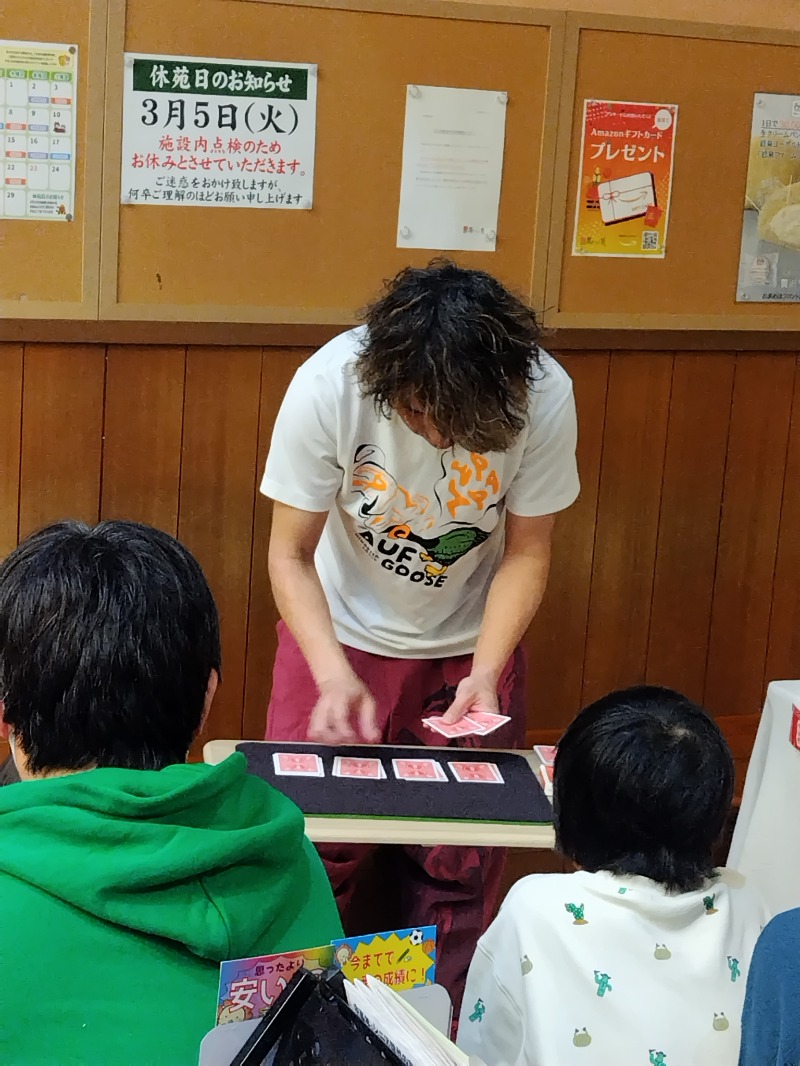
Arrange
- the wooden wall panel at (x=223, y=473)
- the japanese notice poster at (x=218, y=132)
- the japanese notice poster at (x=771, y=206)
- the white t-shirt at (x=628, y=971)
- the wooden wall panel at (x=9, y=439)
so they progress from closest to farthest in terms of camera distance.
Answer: the white t-shirt at (x=628, y=971) → the japanese notice poster at (x=218, y=132) → the wooden wall panel at (x=9, y=439) → the wooden wall panel at (x=223, y=473) → the japanese notice poster at (x=771, y=206)

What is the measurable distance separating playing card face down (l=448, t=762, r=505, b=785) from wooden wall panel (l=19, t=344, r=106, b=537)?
4.57ft

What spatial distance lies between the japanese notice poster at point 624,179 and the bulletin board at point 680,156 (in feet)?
0.07

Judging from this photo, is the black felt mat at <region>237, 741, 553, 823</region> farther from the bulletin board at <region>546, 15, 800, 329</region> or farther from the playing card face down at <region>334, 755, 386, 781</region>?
the bulletin board at <region>546, 15, 800, 329</region>

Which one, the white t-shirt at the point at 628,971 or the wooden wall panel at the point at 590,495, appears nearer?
the white t-shirt at the point at 628,971

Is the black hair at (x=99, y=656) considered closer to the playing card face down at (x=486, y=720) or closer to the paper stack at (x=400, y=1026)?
the paper stack at (x=400, y=1026)

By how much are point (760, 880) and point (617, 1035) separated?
856 mm

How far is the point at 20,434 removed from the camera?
291cm

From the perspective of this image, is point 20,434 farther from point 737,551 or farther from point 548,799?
point 737,551

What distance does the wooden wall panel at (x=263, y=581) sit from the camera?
120 inches

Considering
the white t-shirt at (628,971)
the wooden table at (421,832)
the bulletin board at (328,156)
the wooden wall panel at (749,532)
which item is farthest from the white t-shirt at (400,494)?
the wooden wall panel at (749,532)

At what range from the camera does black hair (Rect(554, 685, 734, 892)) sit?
4.86 ft

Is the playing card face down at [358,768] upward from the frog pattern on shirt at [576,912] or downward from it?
downward

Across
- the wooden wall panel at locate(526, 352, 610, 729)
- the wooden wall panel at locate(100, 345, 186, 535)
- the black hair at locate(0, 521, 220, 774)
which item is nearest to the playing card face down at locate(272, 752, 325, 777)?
the black hair at locate(0, 521, 220, 774)

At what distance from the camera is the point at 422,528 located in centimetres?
207
